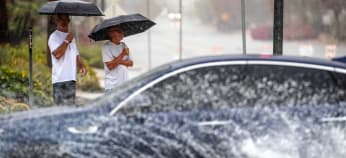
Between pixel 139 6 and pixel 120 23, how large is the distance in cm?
7725

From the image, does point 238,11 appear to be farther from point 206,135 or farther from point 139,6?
point 206,135

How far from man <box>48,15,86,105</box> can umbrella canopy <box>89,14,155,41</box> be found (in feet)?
1.37

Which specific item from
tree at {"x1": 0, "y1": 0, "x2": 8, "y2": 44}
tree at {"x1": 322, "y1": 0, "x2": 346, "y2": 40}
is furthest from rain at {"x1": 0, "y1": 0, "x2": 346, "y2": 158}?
tree at {"x1": 322, "y1": 0, "x2": 346, "y2": 40}

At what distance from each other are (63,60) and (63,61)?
0.01 m

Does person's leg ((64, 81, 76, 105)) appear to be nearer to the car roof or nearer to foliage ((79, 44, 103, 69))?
the car roof

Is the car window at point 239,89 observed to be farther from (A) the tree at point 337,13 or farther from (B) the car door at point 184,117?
(A) the tree at point 337,13

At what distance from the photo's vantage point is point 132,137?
627cm

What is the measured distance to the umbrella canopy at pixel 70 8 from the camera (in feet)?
34.9

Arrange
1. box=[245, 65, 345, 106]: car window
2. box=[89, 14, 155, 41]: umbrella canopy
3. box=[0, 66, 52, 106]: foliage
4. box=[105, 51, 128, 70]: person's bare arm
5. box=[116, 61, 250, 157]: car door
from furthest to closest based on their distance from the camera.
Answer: box=[0, 66, 52, 106]: foliage → box=[89, 14, 155, 41]: umbrella canopy → box=[105, 51, 128, 70]: person's bare arm → box=[245, 65, 345, 106]: car window → box=[116, 61, 250, 157]: car door

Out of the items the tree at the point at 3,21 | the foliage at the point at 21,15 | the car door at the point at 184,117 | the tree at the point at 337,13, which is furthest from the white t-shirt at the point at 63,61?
the tree at the point at 337,13

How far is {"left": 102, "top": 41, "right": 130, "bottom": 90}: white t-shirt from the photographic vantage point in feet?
32.3

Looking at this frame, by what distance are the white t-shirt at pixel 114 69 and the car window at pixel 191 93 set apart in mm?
3513

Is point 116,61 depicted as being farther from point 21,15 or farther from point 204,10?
point 204,10

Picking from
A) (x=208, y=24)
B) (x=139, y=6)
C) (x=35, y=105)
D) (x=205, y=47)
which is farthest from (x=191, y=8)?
(x=35, y=105)
